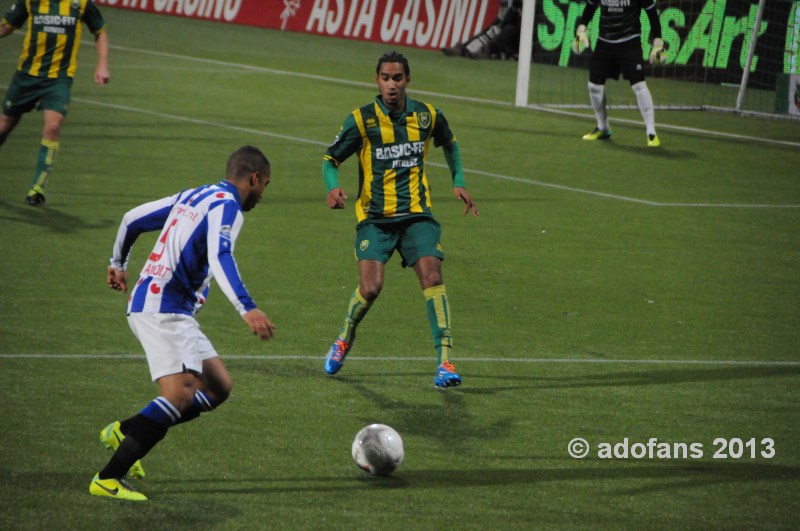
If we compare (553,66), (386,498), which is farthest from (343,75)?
(386,498)

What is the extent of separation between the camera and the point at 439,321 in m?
7.46

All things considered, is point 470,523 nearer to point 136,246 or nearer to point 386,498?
point 386,498

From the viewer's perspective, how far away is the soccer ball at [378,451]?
5875 mm

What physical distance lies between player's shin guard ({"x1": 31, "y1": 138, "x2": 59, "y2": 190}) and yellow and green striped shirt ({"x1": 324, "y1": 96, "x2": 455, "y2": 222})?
5.12 m

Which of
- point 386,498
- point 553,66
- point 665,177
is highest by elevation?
point 553,66

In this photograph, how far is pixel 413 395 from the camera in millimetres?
7312

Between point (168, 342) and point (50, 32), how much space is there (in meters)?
7.49

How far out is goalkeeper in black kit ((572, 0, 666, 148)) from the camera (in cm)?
1728

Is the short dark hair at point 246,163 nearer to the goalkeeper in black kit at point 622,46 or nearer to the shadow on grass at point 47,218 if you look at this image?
the shadow on grass at point 47,218

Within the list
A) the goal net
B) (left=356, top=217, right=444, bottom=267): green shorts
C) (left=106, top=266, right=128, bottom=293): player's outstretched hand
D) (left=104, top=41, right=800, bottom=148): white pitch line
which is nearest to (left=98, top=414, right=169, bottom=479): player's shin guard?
(left=106, top=266, right=128, bottom=293): player's outstretched hand

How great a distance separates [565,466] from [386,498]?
1.04m

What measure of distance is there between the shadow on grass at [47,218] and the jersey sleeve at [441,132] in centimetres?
468

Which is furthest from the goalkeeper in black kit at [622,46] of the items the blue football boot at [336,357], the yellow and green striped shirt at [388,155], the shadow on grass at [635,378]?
the blue football boot at [336,357]

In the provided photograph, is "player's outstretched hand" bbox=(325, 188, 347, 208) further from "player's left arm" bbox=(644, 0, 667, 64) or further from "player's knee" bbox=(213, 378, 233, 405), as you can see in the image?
"player's left arm" bbox=(644, 0, 667, 64)
